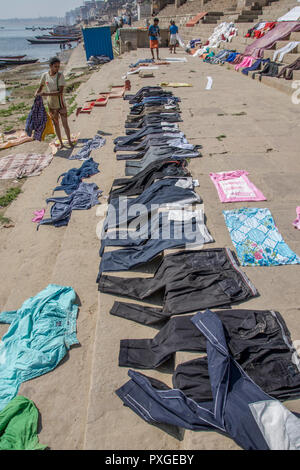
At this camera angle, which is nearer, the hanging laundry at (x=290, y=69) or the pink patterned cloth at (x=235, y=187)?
the pink patterned cloth at (x=235, y=187)

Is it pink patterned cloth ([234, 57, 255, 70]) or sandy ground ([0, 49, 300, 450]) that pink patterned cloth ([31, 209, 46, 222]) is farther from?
pink patterned cloth ([234, 57, 255, 70])

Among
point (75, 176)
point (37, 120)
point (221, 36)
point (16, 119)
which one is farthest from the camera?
point (221, 36)

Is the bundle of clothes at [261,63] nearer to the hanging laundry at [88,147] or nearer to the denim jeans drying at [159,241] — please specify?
the hanging laundry at [88,147]

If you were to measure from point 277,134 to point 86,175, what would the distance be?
4570 millimetres

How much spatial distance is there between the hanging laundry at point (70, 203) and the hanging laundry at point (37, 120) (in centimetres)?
281

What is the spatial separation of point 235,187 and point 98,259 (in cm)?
253

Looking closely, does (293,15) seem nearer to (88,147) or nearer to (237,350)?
(88,147)

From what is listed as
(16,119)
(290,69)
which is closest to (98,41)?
(16,119)

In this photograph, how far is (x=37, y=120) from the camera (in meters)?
7.21

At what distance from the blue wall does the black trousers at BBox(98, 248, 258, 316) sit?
2596 cm

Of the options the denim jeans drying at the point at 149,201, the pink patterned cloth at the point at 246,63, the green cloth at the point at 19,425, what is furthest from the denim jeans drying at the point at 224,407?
the pink patterned cloth at the point at 246,63

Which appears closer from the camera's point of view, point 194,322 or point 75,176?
point 194,322

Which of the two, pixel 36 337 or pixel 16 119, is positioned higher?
pixel 16 119

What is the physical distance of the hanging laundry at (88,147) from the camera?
7.15 meters
